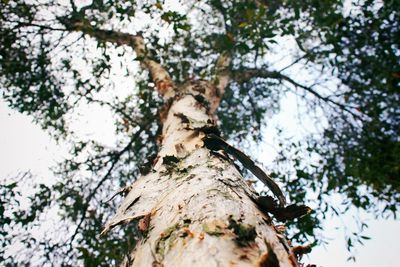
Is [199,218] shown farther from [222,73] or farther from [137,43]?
[137,43]

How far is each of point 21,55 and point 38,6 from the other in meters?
1.00

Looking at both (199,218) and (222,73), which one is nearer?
(199,218)

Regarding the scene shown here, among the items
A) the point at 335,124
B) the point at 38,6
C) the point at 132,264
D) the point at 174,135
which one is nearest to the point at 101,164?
the point at 38,6

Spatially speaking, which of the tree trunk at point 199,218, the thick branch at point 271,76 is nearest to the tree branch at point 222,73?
the thick branch at point 271,76

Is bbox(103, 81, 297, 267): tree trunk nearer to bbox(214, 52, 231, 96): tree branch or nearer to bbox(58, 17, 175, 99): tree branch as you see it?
bbox(58, 17, 175, 99): tree branch

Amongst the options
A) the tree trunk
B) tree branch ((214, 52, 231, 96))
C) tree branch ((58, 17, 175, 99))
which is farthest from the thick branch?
the tree trunk

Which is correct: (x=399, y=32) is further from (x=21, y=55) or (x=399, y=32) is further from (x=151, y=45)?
(x=21, y=55)

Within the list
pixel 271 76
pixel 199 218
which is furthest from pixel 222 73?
pixel 199 218

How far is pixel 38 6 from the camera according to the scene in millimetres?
5586

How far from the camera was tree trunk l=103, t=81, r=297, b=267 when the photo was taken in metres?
0.92

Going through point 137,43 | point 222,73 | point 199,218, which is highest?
point 137,43

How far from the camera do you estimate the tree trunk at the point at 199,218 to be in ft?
3.00

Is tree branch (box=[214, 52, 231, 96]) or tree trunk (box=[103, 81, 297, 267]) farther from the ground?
tree branch (box=[214, 52, 231, 96])

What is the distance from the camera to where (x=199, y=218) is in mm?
1117
